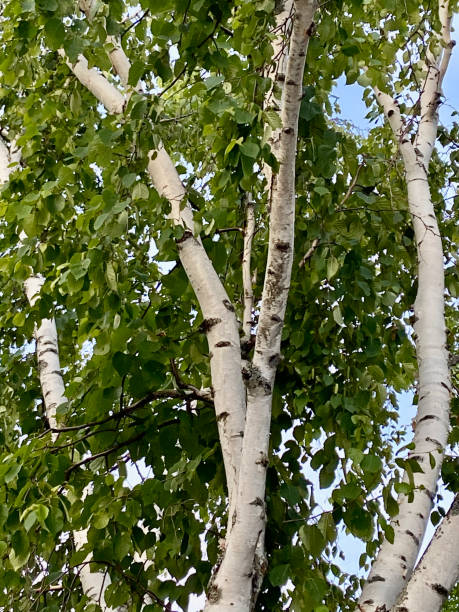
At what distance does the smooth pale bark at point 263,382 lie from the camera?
7.16ft

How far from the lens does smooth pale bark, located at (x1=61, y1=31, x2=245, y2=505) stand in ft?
8.31

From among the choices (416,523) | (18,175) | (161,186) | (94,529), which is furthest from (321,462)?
(18,175)

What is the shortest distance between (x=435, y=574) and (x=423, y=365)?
0.99m

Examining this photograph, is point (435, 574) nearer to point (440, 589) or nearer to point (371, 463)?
point (440, 589)

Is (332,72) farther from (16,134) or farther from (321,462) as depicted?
(16,134)

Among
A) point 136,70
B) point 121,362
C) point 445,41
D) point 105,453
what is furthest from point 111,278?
point 445,41

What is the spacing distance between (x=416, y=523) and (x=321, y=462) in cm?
54

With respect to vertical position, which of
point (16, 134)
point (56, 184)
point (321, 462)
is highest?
point (16, 134)

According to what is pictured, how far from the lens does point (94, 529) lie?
2.66 m

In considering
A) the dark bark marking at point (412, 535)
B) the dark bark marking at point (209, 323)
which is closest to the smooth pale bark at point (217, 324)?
the dark bark marking at point (209, 323)

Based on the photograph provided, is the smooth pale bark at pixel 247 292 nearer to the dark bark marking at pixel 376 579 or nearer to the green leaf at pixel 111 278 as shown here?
the green leaf at pixel 111 278

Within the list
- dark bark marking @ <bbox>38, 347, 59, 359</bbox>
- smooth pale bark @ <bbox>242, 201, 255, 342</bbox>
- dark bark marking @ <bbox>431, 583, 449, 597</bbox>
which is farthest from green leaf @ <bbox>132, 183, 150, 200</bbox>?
dark bark marking @ <bbox>38, 347, 59, 359</bbox>

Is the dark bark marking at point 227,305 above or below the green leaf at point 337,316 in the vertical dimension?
above

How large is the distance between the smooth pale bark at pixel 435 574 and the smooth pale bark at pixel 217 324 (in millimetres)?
631
